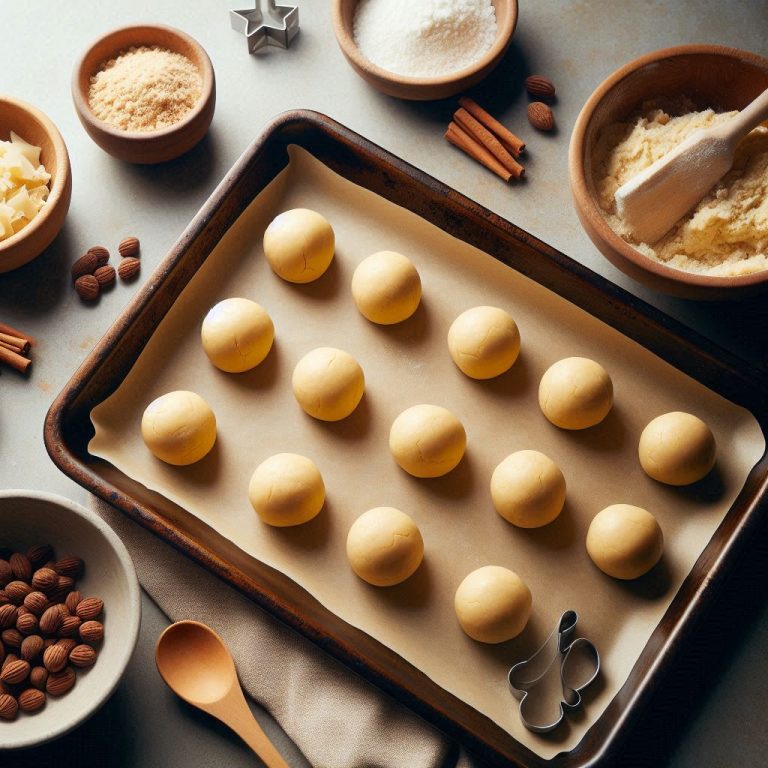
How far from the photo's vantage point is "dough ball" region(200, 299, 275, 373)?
4.68 ft

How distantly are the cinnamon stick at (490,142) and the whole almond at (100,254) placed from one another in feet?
2.19

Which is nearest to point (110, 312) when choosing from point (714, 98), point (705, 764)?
point (714, 98)

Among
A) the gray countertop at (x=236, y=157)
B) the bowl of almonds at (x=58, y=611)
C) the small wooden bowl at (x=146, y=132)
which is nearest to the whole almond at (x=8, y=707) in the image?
the bowl of almonds at (x=58, y=611)

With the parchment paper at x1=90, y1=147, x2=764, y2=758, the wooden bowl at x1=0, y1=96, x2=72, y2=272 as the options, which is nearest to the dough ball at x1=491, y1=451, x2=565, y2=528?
the parchment paper at x1=90, y1=147, x2=764, y2=758

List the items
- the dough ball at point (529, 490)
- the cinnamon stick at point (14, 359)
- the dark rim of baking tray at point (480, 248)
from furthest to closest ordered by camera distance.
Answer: the cinnamon stick at point (14, 359)
the dough ball at point (529, 490)
the dark rim of baking tray at point (480, 248)

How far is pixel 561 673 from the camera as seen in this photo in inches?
52.4

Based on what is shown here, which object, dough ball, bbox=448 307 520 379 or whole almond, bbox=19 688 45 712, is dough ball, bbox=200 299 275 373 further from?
whole almond, bbox=19 688 45 712

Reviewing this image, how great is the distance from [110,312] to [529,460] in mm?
753

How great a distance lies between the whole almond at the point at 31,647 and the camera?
1.33m

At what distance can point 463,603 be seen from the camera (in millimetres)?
1354

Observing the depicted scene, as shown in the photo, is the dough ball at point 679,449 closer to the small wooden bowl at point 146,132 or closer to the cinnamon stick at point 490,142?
the cinnamon stick at point 490,142

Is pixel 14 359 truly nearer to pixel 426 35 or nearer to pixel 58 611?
pixel 58 611

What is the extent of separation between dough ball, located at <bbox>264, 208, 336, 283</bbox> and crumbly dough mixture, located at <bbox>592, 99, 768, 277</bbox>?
0.46 m

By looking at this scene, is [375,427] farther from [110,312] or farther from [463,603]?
[110,312]
